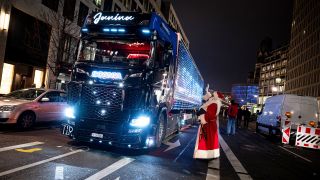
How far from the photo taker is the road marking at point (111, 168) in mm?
6489

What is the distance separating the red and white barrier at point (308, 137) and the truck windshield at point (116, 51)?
10.1 m

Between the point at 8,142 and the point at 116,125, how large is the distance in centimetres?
318

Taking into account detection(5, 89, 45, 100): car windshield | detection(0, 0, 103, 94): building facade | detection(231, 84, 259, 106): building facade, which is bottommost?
detection(5, 89, 45, 100): car windshield

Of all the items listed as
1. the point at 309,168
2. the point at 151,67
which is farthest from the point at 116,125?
the point at 309,168

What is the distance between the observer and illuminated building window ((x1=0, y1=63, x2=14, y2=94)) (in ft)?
73.9

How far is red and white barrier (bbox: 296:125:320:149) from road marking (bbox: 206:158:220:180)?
767 centimetres

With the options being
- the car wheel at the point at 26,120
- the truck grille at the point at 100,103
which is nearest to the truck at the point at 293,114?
the truck grille at the point at 100,103

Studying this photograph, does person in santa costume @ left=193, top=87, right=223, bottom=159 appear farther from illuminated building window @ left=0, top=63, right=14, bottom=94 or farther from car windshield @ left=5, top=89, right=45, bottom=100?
illuminated building window @ left=0, top=63, right=14, bottom=94

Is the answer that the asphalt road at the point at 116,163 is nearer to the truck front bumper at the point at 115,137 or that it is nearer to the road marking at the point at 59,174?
the road marking at the point at 59,174

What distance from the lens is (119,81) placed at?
8969 mm

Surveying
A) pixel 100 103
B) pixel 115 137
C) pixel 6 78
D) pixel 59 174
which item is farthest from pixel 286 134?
pixel 6 78

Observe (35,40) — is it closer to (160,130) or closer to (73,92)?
(73,92)

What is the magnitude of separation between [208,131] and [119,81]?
290 cm

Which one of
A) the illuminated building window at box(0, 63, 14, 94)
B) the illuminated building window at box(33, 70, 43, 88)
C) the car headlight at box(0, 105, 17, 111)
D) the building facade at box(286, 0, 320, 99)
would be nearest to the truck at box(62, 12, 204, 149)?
the car headlight at box(0, 105, 17, 111)
